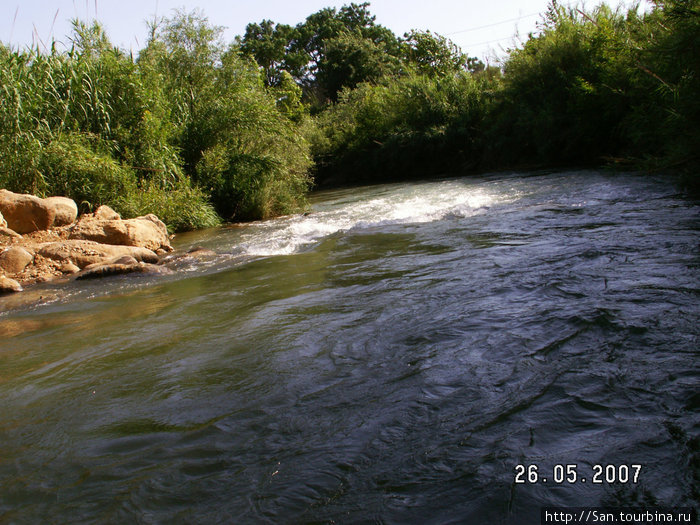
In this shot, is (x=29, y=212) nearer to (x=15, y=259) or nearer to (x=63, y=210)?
(x=63, y=210)

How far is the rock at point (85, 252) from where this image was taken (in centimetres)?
908

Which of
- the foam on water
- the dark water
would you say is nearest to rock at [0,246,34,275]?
the dark water

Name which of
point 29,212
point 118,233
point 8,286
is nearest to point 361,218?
point 118,233

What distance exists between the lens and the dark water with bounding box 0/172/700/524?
233 centimetres

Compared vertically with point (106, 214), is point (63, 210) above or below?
above

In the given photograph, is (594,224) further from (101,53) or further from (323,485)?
(101,53)

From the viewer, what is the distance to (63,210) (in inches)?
420

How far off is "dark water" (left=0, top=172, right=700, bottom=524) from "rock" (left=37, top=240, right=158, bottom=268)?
2598mm

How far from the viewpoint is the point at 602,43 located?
60.1ft

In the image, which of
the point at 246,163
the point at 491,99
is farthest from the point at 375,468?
the point at 491,99

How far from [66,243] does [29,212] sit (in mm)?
1559
